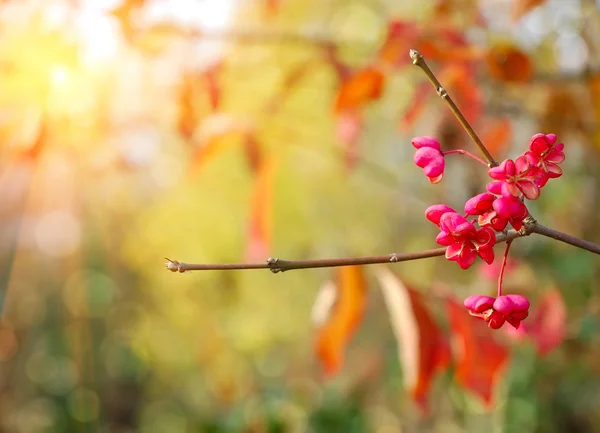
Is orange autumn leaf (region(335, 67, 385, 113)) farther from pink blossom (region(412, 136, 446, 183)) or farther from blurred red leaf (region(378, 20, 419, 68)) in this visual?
pink blossom (region(412, 136, 446, 183))

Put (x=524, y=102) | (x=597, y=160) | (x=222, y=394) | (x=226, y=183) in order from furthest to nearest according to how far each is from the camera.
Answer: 1. (x=222, y=394)
2. (x=226, y=183)
3. (x=524, y=102)
4. (x=597, y=160)

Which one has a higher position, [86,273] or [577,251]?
[86,273]

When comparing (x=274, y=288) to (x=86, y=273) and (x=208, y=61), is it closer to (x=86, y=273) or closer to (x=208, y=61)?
(x=86, y=273)

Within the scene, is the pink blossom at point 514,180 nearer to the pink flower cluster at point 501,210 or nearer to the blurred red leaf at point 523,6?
the pink flower cluster at point 501,210

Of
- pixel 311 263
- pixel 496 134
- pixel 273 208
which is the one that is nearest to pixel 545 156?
pixel 311 263

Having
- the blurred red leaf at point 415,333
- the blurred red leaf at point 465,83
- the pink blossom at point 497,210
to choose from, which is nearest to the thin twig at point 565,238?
the pink blossom at point 497,210

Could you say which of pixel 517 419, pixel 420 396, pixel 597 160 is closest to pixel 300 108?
pixel 597 160

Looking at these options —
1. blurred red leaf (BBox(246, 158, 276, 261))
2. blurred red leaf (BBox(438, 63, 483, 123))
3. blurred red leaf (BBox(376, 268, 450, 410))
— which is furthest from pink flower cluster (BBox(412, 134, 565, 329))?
blurred red leaf (BBox(246, 158, 276, 261))

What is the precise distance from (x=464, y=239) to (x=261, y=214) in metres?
0.72

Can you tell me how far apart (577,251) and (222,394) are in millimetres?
1765

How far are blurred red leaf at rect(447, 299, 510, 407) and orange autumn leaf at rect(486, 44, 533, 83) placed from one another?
36 centimetres

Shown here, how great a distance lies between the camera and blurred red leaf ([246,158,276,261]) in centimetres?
105

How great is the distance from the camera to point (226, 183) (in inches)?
97.2

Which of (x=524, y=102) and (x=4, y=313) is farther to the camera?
(x=4, y=313)
